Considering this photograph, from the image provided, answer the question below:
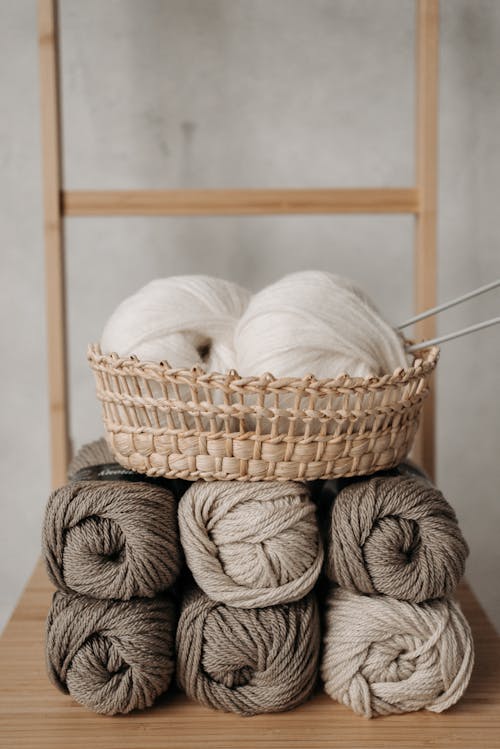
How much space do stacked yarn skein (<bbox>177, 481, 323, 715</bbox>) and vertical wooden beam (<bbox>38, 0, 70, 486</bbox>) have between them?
1.15ft

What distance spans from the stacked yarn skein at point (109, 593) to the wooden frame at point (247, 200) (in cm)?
32

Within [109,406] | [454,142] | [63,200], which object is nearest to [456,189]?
[454,142]

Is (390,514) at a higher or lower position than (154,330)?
lower

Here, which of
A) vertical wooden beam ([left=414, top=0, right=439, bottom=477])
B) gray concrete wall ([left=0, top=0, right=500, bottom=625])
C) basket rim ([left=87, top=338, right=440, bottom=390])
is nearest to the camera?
basket rim ([left=87, top=338, right=440, bottom=390])

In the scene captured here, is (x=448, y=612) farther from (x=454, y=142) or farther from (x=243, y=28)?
(x=243, y=28)

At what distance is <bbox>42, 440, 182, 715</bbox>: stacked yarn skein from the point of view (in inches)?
24.4

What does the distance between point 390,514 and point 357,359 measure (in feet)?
0.42

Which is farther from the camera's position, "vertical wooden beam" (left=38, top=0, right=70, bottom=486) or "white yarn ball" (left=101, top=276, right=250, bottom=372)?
"vertical wooden beam" (left=38, top=0, right=70, bottom=486)

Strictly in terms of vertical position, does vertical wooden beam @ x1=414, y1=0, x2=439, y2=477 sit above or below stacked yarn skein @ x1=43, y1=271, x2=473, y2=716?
above

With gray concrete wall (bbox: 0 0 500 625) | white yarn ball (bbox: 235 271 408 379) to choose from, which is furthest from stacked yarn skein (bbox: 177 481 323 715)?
gray concrete wall (bbox: 0 0 500 625)

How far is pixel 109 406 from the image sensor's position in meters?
0.68

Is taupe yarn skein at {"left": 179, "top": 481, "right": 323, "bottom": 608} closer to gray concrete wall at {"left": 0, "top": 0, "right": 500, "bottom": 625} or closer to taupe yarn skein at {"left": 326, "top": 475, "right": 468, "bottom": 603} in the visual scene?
taupe yarn skein at {"left": 326, "top": 475, "right": 468, "bottom": 603}

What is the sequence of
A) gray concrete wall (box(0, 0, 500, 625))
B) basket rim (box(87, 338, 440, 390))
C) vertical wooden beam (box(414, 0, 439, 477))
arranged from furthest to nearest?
gray concrete wall (box(0, 0, 500, 625)) → vertical wooden beam (box(414, 0, 439, 477)) → basket rim (box(87, 338, 440, 390))

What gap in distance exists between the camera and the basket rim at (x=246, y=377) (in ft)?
1.95
